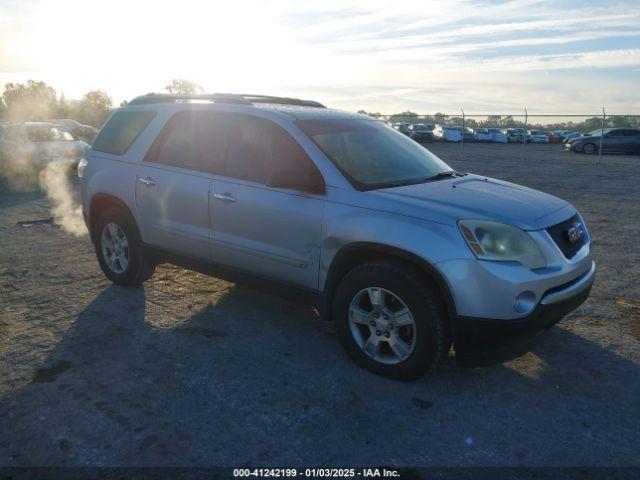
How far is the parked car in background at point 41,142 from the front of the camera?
557 inches

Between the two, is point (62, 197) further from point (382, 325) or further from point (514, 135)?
point (514, 135)

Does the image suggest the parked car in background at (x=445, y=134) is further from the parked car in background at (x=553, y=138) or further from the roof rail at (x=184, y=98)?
the roof rail at (x=184, y=98)

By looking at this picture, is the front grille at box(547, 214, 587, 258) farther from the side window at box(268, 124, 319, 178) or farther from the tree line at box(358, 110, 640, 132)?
the tree line at box(358, 110, 640, 132)

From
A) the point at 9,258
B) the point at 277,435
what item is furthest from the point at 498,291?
the point at 9,258

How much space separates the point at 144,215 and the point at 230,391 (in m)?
2.30

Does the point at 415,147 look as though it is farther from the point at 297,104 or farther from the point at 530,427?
the point at 530,427

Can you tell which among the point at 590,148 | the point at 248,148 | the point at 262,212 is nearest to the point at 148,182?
the point at 248,148

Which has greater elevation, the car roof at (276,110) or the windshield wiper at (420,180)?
the car roof at (276,110)

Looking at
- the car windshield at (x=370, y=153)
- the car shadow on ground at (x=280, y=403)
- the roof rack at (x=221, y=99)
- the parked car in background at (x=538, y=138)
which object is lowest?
the car shadow on ground at (x=280, y=403)

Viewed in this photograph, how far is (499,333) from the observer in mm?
3400

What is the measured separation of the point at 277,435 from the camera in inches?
122

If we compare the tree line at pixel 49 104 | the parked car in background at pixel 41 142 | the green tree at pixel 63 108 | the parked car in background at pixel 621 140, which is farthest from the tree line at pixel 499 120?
the green tree at pixel 63 108

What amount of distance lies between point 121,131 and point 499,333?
4.19 metres

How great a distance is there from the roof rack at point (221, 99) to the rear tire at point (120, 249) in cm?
116
